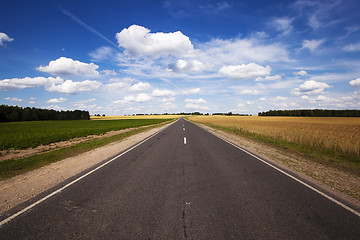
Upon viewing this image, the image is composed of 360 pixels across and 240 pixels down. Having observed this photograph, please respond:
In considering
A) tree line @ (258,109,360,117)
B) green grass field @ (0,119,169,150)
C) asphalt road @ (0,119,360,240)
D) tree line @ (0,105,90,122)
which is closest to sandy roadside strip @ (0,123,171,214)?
asphalt road @ (0,119,360,240)

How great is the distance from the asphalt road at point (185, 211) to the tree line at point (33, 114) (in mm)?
83492

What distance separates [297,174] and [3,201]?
8368 mm

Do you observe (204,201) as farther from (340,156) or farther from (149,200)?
(340,156)

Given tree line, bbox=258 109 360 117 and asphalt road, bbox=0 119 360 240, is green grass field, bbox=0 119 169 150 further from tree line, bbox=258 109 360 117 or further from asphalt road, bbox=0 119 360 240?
tree line, bbox=258 109 360 117

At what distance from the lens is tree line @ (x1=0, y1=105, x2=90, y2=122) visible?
60.1m

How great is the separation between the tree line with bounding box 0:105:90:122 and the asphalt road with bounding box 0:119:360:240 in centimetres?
8349

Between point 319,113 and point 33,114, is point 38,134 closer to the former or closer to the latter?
point 33,114

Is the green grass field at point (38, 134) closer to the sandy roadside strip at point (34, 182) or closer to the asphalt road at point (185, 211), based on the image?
the sandy roadside strip at point (34, 182)

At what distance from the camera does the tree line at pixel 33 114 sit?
60.1m

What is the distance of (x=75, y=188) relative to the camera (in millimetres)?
4242

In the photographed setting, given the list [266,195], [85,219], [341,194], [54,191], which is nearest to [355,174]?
[341,194]

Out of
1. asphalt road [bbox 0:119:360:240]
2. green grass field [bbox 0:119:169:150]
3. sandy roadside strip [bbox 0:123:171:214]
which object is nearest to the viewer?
asphalt road [bbox 0:119:360:240]

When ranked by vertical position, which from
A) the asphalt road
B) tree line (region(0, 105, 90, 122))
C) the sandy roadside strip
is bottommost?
the sandy roadside strip

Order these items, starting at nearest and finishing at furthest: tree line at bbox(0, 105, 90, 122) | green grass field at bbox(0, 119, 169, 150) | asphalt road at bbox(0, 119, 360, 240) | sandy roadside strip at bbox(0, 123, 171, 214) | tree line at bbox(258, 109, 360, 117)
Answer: asphalt road at bbox(0, 119, 360, 240)
sandy roadside strip at bbox(0, 123, 171, 214)
green grass field at bbox(0, 119, 169, 150)
tree line at bbox(0, 105, 90, 122)
tree line at bbox(258, 109, 360, 117)
